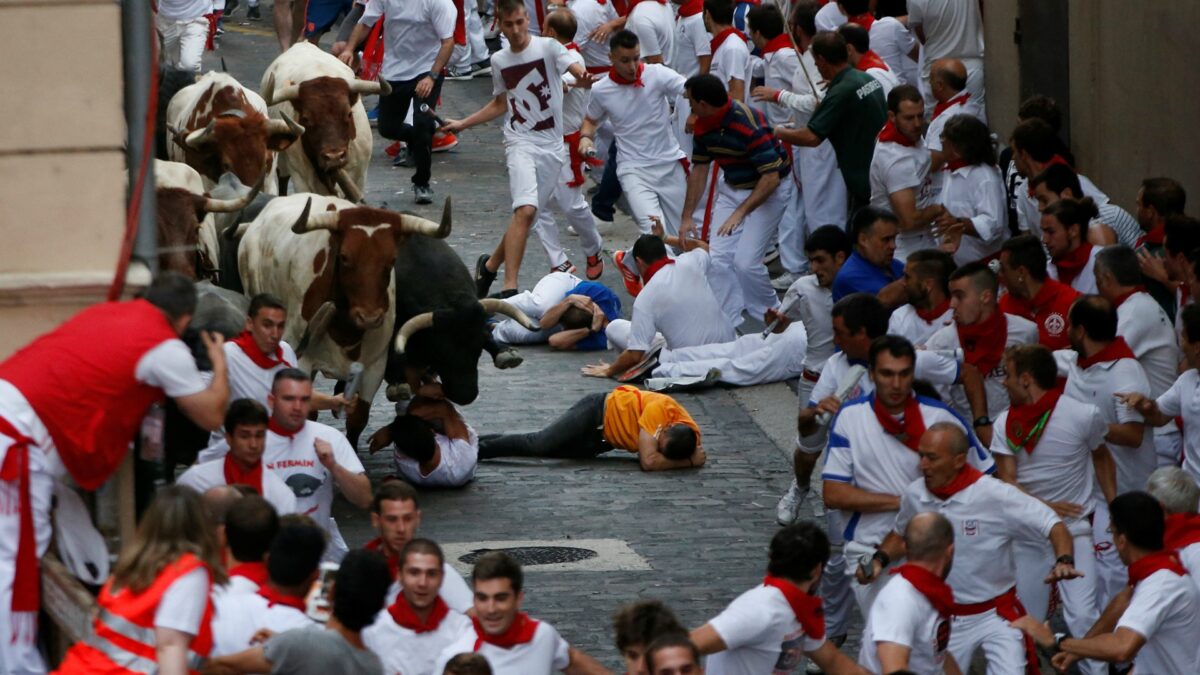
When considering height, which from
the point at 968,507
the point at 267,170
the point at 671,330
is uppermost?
the point at 968,507

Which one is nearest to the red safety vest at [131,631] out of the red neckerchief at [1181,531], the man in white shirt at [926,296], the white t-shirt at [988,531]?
the white t-shirt at [988,531]

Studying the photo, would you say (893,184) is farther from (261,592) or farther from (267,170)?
(261,592)

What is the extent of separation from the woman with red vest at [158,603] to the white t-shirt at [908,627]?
2.58m

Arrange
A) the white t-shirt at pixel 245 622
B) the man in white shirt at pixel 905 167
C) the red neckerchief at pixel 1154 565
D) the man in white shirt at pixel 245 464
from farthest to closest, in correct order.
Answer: the man in white shirt at pixel 905 167, the man in white shirt at pixel 245 464, the red neckerchief at pixel 1154 565, the white t-shirt at pixel 245 622

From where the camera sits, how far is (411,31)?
20.1m

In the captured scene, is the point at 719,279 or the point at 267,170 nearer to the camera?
the point at 267,170

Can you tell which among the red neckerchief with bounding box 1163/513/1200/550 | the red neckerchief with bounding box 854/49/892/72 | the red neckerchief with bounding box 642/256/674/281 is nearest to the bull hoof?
the red neckerchief with bounding box 642/256/674/281

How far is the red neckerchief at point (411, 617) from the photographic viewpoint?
7688 millimetres

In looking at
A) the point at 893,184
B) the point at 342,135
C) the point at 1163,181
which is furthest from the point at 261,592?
the point at 342,135

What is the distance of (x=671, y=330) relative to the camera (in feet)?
49.5

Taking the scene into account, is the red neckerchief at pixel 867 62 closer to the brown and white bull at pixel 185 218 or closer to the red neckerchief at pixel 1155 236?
the red neckerchief at pixel 1155 236

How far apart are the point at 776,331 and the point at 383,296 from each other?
8.69 feet

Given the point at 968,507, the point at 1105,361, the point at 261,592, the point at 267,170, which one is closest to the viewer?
the point at 261,592

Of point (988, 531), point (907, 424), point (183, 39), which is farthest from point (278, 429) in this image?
point (183, 39)
